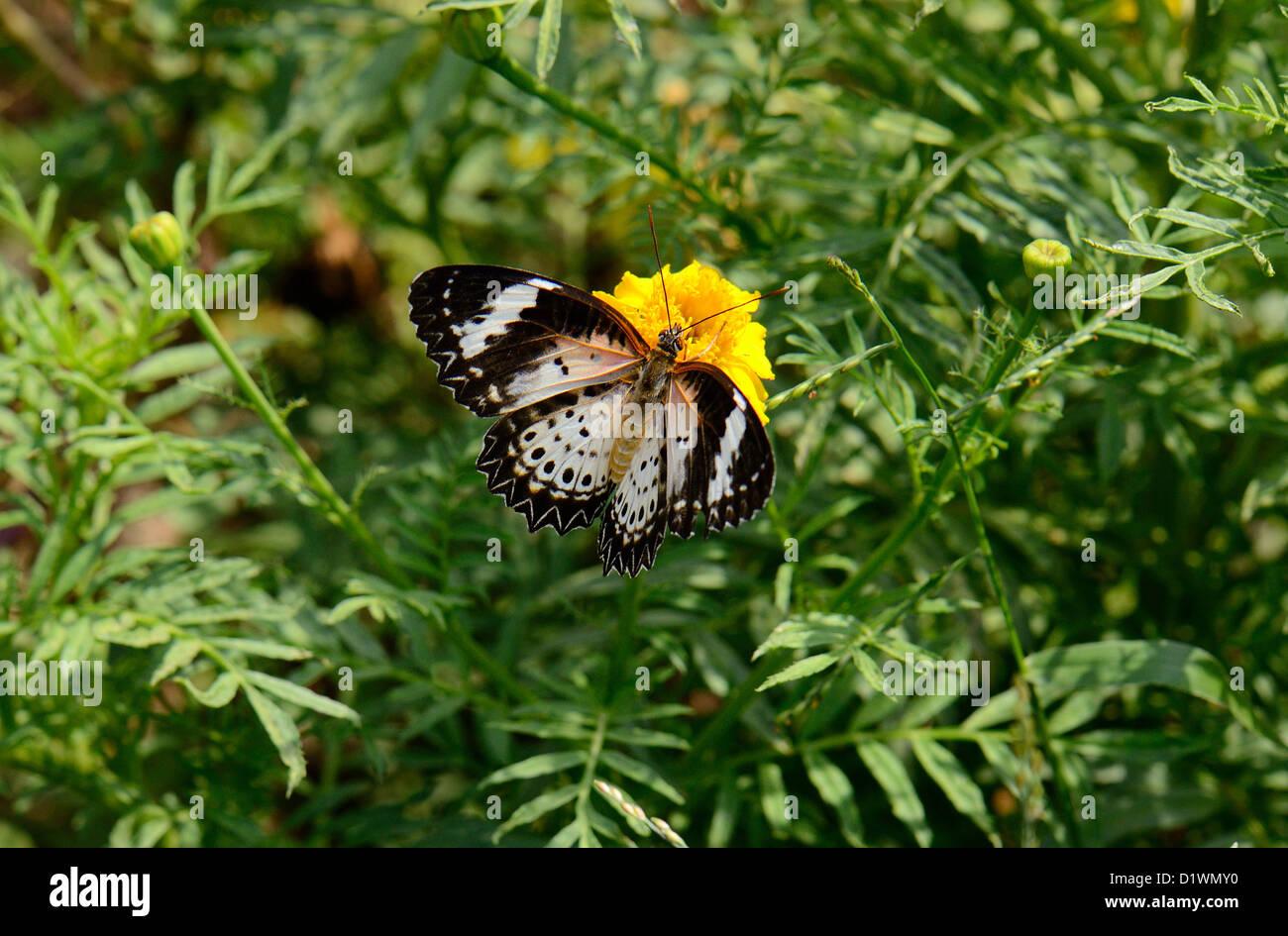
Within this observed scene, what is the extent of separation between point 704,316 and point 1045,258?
15.8 inches

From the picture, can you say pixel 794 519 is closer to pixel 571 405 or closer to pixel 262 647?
pixel 571 405

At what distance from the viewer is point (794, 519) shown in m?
1.60

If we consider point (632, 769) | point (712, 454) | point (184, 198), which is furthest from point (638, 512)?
point (184, 198)

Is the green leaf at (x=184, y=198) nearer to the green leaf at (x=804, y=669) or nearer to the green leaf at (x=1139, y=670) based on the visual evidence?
the green leaf at (x=804, y=669)

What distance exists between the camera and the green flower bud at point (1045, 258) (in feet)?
3.46

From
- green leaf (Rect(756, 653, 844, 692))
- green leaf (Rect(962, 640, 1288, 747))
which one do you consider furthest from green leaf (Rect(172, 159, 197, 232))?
green leaf (Rect(962, 640, 1288, 747))

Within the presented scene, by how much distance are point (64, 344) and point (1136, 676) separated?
141 cm

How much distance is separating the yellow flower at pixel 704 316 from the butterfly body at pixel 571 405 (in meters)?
0.04

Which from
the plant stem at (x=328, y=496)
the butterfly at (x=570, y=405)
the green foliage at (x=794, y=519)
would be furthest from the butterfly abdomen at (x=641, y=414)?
the plant stem at (x=328, y=496)


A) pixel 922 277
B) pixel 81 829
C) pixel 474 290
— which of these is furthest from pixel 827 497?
pixel 81 829
